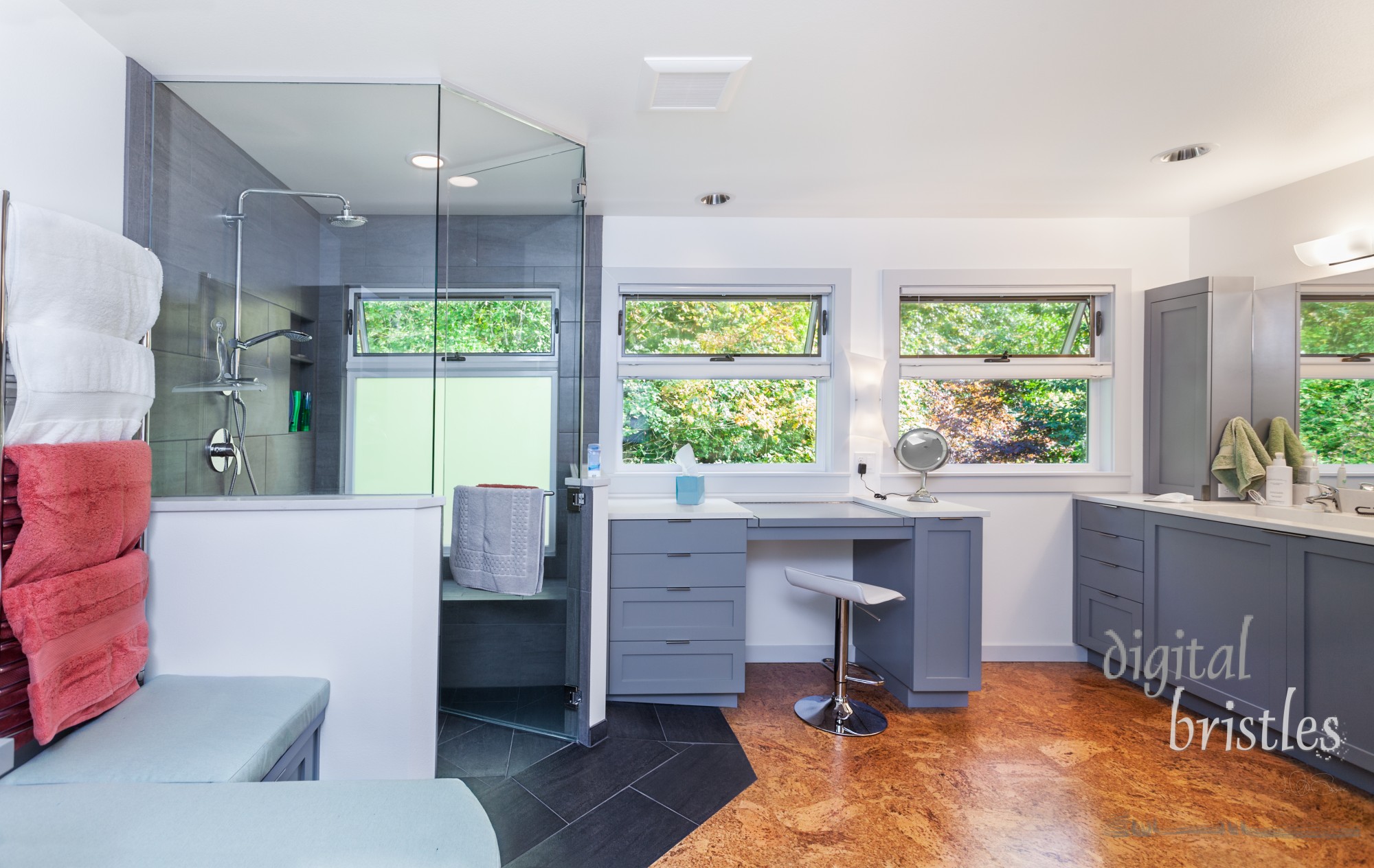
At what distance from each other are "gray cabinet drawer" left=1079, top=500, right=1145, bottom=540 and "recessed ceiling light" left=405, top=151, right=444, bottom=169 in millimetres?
3301

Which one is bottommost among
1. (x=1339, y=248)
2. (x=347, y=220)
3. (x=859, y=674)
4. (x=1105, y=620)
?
(x=859, y=674)

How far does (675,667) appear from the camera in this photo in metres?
2.76

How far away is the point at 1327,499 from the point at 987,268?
1753mm

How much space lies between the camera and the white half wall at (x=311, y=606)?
1.88m

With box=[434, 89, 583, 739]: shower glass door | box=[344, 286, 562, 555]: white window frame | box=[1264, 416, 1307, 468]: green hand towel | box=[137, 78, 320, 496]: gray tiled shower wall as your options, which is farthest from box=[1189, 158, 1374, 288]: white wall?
box=[137, 78, 320, 496]: gray tiled shower wall

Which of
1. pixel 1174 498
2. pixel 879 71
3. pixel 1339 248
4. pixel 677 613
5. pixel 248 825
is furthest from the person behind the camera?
pixel 1174 498

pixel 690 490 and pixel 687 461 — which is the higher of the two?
pixel 687 461

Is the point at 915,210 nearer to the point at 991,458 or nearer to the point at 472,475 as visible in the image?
the point at 991,458

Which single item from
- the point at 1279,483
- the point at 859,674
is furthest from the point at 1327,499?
the point at 859,674

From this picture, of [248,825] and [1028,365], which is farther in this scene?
[1028,365]

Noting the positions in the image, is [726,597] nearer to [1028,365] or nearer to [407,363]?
[407,363]

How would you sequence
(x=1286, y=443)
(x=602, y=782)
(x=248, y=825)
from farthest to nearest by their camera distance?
(x=1286, y=443) → (x=602, y=782) → (x=248, y=825)

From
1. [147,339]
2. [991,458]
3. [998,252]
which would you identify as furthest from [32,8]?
[991,458]

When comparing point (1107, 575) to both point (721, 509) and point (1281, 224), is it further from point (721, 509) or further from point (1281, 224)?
point (721, 509)
